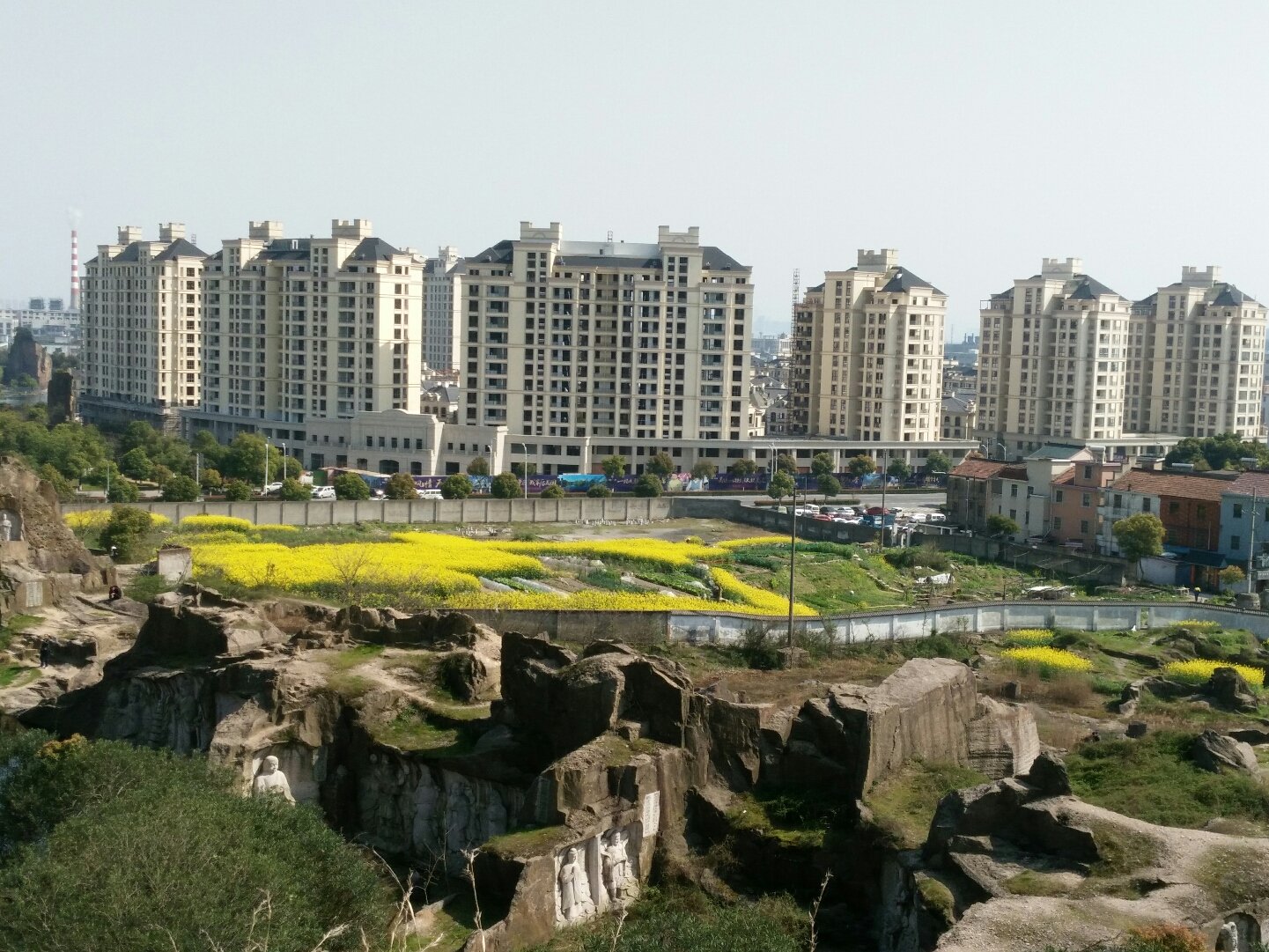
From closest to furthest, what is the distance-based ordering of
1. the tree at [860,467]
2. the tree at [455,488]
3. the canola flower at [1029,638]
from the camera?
the canola flower at [1029,638] → the tree at [455,488] → the tree at [860,467]

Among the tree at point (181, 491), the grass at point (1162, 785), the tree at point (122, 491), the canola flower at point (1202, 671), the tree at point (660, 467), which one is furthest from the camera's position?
the tree at point (660, 467)

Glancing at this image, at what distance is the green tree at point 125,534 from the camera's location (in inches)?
1834

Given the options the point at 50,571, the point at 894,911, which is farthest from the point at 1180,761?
the point at 50,571

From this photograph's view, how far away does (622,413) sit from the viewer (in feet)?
268

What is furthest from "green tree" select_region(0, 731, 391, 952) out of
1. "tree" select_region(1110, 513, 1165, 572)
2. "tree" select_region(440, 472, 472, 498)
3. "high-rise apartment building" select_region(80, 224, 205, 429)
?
"high-rise apartment building" select_region(80, 224, 205, 429)

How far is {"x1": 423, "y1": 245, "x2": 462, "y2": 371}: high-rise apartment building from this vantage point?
465 ft

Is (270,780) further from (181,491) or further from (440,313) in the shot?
(440,313)

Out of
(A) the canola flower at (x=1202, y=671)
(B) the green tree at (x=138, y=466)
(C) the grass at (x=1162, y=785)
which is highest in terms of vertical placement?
(B) the green tree at (x=138, y=466)

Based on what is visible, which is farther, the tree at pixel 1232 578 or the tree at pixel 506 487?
the tree at pixel 506 487

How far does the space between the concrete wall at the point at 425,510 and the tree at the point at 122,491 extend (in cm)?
516

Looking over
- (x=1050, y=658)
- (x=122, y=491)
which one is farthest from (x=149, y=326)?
(x=1050, y=658)

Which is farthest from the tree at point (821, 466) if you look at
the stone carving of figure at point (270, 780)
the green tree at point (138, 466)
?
the stone carving of figure at point (270, 780)

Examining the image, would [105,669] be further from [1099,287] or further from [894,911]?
[1099,287]

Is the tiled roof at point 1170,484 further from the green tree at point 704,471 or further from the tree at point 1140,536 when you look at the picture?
the green tree at point 704,471
